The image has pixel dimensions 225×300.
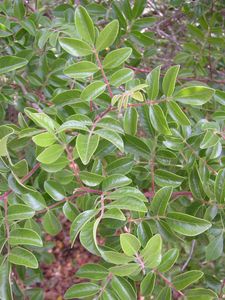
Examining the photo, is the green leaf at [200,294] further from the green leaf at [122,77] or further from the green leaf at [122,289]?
the green leaf at [122,77]

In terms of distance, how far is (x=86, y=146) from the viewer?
0.92 metres

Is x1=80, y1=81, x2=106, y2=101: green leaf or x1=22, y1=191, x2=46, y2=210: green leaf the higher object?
x1=80, y1=81, x2=106, y2=101: green leaf

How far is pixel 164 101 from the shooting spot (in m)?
1.07

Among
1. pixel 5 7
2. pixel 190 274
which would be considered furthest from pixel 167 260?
pixel 5 7

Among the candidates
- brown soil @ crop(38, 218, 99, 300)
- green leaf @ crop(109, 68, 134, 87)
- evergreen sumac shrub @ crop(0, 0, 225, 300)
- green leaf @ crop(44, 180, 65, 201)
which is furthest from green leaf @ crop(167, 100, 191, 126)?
brown soil @ crop(38, 218, 99, 300)

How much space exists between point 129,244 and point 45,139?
287 mm

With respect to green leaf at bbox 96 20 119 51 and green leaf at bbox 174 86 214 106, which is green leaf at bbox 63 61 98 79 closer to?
green leaf at bbox 96 20 119 51

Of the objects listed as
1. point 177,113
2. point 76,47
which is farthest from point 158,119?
point 76,47

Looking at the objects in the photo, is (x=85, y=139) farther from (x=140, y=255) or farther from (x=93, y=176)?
(x=140, y=255)

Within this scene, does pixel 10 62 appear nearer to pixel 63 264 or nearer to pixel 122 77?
pixel 122 77

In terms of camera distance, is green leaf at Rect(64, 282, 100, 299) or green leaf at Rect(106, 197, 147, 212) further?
green leaf at Rect(64, 282, 100, 299)

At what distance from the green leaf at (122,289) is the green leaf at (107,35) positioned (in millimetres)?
565

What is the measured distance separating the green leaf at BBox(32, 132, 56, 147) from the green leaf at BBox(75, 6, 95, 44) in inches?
11.0

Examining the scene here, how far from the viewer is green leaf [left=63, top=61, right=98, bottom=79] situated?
3.41 ft
